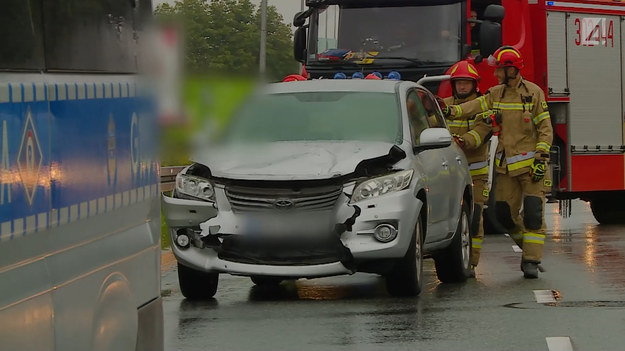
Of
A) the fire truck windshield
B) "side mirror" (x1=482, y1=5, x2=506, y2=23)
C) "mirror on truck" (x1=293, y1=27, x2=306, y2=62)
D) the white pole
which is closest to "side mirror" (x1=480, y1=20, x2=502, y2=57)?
"side mirror" (x1=482, y1=5, x2=506, y2=23)

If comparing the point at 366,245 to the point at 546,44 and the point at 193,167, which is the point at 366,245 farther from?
the point at 546,44

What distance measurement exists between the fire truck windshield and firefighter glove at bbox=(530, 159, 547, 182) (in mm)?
4933

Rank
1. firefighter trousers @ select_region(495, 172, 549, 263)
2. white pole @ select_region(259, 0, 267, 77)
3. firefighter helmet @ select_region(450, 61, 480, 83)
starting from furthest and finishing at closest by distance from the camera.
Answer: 1. firefighter helmet @ select_region(450, 61, 480, 83)
2. firefighter trousers @ select_region(495, 172, 549, 263)
3. white pole @ select_region(259, 0, 267, 77)

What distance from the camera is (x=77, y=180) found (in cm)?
414

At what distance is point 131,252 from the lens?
484 cm

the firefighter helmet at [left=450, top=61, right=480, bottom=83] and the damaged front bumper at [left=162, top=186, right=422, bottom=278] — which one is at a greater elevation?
the firefighter helmet at [left=450, top=61, right=480, bottom=83]

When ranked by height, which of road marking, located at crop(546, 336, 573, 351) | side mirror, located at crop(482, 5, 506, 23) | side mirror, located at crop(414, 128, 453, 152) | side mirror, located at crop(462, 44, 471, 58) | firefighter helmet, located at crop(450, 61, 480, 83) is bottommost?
road marking, located at crop(546, 336, 573, 351)

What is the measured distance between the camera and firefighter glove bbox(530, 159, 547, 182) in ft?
41.3

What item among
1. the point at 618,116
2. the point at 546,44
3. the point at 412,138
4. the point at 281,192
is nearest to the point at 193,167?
the point at 281,192

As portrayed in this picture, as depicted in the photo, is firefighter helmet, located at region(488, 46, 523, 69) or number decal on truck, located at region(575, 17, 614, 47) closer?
firefighter helmet, located at region(488, 46, 523, 69)

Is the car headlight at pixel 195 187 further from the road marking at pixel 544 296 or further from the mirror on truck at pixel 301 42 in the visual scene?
the mirror on truck at pixel 301 42

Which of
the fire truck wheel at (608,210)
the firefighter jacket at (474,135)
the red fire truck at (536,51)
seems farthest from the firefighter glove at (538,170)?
the fire truck wheel at (608,210)

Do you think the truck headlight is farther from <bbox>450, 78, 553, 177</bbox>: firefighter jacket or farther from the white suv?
<bbox>450, 78, 553, 177</bbox>: firefighter jacket

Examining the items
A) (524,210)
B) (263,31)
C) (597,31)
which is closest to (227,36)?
(263,31)
